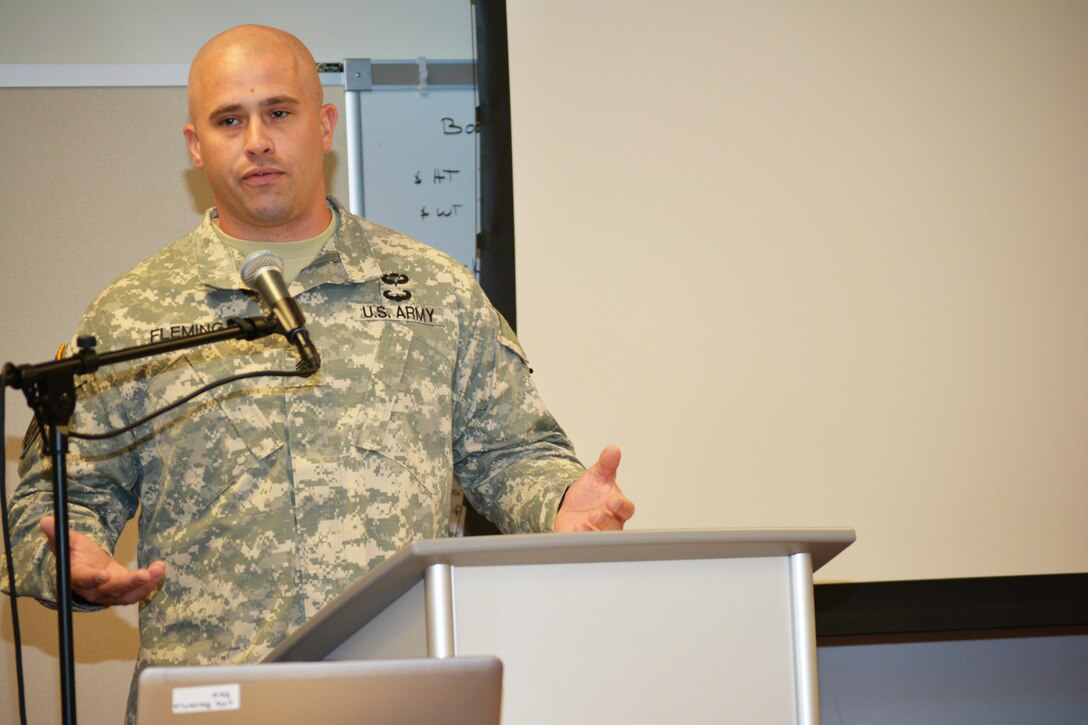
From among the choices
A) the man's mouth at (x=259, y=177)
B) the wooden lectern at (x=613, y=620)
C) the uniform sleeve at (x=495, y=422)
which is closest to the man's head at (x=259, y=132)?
the man's mouth at (x=259, y=177)

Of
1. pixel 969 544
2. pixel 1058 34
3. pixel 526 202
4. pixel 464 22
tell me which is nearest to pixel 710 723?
pixel 526 202

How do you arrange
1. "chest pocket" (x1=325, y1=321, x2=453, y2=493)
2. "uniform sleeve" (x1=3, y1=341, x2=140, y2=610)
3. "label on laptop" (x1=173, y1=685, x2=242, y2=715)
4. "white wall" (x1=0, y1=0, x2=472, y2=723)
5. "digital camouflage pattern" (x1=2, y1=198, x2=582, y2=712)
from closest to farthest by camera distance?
1. "label on laptop" (x1=173, y1=685, x2=242, y2=715)
2. "uniform sleeve" (x1=3, y1=341, x2=140, y2=610)
3. "digital camouflage pattern" (x1=2, y1=198, x2=582, y2=712)
4. "chest pocket" (x1=325, y1=321, x2=453, y2=493)
5. "white wall" (x1=0, y1=0, x2=472, y2=723)

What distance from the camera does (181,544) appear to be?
6.33 ft

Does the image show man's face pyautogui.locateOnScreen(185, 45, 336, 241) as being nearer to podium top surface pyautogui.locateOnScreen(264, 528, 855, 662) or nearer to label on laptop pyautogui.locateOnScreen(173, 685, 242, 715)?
podium top surface pyautogui.locateOnScreen(264, 528, 855, 662)

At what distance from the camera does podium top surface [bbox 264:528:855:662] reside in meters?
1.10

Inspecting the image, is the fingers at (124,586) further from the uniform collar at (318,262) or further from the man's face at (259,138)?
the man's face at (259,138)

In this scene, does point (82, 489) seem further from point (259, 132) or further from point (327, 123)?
point (327, 123)

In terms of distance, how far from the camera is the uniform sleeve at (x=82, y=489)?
1.78 metres

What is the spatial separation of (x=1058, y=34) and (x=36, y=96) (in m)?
2.67

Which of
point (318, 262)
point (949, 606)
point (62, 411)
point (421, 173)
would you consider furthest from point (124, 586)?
point (949, 606)

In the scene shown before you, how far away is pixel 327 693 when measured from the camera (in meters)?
0.95

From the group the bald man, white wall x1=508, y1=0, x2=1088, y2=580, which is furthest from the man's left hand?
white wall x1=508, y1=0, x2=1088, y2=580

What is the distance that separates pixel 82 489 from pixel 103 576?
0.57m

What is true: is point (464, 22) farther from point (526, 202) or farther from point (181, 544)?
point (181, 544)
